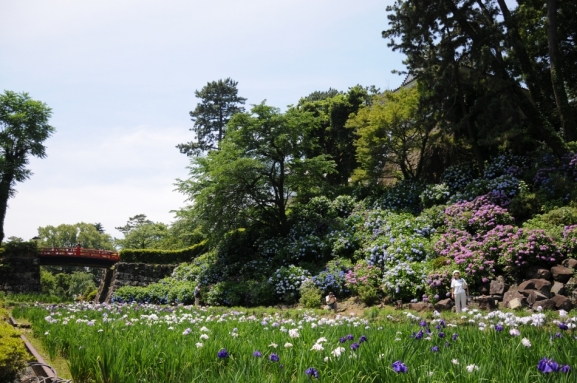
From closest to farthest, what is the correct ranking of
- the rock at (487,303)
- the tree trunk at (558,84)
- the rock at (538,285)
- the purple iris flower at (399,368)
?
1. the purple iris flower at (399,368)
2. the rock at (538,285)
3. the rock at (487,303)
4. the tree trunk at (558,84)

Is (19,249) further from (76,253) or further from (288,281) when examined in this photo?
(288,281)

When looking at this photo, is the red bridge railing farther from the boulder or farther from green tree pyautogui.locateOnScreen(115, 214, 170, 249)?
the boulder

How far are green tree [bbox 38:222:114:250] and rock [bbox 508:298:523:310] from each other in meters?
69.8

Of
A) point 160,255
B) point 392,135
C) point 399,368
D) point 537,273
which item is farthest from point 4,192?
point 399,368

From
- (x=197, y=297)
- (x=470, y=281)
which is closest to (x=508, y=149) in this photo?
(x=470, y=281)

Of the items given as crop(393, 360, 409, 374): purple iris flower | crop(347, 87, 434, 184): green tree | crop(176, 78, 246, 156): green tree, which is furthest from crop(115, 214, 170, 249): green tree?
crop(393, 360, 409, 374): purple iris flower

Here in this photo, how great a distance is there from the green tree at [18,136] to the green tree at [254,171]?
17.5 meters

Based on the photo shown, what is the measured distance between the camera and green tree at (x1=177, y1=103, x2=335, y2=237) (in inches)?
758

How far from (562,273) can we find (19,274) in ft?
98.0

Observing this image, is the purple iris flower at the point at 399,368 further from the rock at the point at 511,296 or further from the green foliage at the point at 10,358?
the rock at the point at 511,296

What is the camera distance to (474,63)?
16.7 metres

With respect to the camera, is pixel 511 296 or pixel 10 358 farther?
pixel 511 296

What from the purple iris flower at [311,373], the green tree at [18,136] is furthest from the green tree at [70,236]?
the purple iris flower at [311,373]

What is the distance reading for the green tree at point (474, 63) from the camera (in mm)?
15562
